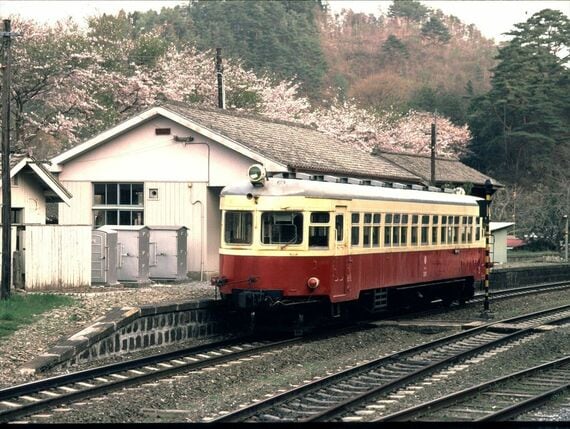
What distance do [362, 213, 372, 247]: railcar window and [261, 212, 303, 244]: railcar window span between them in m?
1.82

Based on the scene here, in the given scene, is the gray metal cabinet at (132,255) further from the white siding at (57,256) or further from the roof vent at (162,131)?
the roof vent at (162,131)

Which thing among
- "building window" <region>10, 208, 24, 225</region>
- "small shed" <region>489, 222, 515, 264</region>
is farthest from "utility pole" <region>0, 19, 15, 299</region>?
"small shed" <region>489, 222, 515, 264</region>

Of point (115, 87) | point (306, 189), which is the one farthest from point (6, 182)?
point (115, 87)

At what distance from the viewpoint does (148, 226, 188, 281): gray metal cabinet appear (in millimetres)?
24203

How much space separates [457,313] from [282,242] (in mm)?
6970

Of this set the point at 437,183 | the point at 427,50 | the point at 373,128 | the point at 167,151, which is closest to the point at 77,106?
the point at 437,183

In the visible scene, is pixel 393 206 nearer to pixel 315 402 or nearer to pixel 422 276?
pixel 422 276

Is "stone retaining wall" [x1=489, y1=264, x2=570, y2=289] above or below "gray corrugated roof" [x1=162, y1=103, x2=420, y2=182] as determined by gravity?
below

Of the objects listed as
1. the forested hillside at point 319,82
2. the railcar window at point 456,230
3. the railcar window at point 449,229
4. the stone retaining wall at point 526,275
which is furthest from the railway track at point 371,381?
the forested hillside at point 319,82

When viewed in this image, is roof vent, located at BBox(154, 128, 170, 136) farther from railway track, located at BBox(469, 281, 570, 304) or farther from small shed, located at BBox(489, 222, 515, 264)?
small shed, located at BBox(489, 222, 515, 264)

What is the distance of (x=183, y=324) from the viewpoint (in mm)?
17344

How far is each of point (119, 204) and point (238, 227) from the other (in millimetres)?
9635

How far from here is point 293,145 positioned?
26.9 meters

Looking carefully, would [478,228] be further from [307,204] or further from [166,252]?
[307,204]
